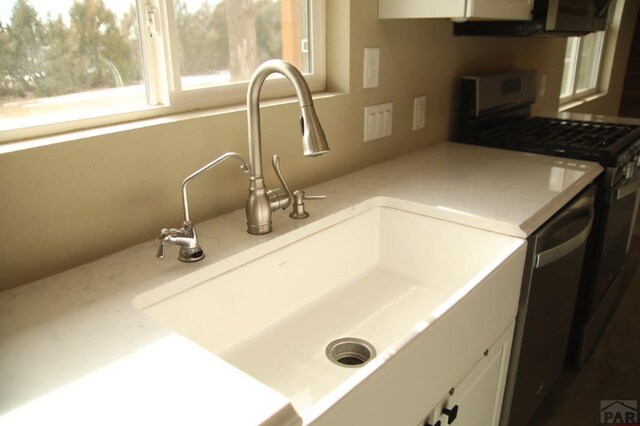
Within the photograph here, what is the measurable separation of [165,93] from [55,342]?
2.06ft

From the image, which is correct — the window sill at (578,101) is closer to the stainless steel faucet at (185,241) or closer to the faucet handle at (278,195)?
the faucet handle at (278,195)

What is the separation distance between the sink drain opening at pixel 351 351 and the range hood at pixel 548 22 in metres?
1.43

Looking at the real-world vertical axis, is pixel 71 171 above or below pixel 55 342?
above

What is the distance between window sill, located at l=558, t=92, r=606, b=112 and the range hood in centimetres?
140

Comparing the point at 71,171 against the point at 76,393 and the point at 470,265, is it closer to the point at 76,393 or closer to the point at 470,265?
the point at 76,393

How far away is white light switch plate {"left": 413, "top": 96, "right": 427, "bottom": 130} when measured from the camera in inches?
72.7

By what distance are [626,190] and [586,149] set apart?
0.77ft

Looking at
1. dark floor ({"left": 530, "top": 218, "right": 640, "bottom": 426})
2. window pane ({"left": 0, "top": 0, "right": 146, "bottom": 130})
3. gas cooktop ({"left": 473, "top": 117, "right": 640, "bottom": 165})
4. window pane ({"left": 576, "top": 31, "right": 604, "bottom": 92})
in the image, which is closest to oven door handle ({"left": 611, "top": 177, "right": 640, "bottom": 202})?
gas cooktop ({"left": 473, "top": 117, "right": 640, "bottom": 165})

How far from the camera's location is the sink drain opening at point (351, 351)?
3.44ft

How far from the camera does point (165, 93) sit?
3.73ft

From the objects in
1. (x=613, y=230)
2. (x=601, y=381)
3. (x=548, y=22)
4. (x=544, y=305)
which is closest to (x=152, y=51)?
(x=544, y=305)

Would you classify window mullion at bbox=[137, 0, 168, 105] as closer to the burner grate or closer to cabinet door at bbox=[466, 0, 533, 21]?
cabinet door at bbox=[466, 0, 533, 21]

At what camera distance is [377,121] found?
1667 millimetres

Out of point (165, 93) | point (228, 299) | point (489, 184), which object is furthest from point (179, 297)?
point (489, 184)
